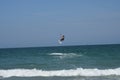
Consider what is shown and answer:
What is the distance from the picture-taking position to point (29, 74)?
847 inches

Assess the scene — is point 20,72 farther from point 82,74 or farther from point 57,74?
point 82,74

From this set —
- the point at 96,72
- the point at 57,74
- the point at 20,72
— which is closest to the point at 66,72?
the point at 57,74

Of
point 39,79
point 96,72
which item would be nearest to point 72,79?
point 39,79

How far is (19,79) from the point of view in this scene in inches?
746

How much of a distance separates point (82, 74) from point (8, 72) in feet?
19.2

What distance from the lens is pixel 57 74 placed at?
69.5 ft

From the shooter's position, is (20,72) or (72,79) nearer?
(72,79)

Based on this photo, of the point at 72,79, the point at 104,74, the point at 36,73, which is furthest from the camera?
the point at 36,73

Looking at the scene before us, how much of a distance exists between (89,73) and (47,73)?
3048 mm

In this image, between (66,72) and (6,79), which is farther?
(66,72)

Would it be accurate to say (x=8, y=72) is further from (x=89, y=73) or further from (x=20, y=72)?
(x=89, y=73)

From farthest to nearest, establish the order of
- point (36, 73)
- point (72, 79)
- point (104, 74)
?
point (36, 73) < point (104, 74) < point (72, 79)

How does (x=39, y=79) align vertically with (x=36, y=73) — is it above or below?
above

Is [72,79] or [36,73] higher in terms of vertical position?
[72,79]
